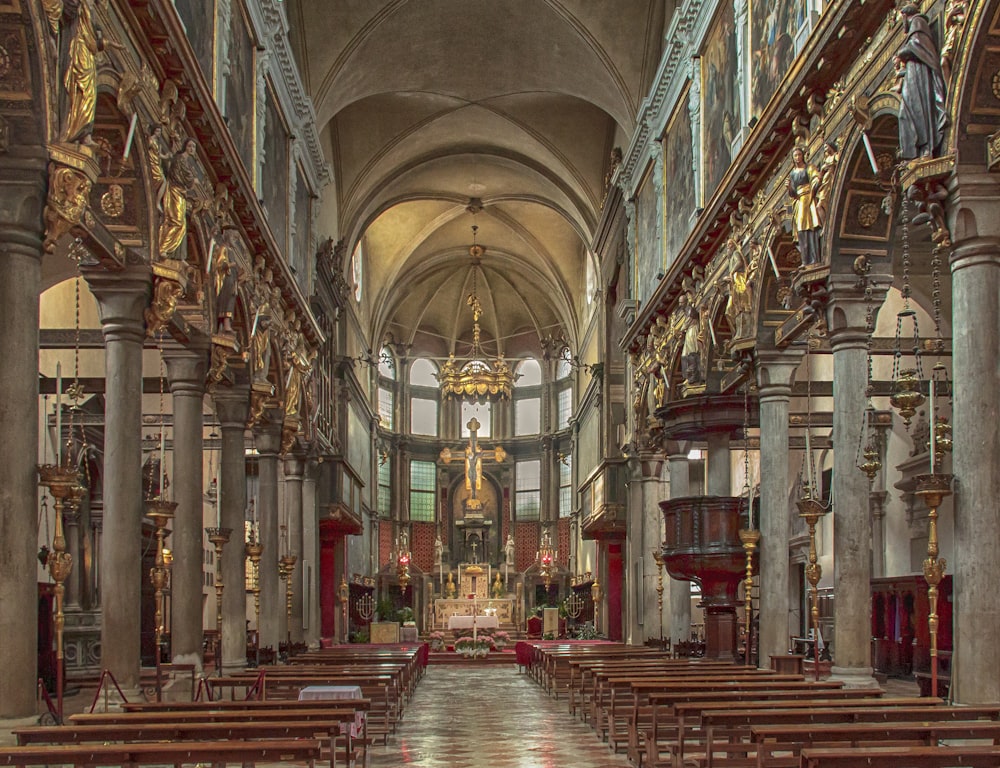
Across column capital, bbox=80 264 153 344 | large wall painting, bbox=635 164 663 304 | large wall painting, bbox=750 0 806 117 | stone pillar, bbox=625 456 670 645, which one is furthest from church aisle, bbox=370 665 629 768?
large wall painting, bbox=635 164 663 304

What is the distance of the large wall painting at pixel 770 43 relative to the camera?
15350mm

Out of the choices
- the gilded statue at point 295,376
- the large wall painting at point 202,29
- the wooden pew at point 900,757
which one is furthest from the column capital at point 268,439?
the wooden pew at point 900,757

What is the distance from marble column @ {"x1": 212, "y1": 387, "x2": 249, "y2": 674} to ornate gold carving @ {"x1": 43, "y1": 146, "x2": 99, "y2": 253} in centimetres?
977

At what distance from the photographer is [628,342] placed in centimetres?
2797

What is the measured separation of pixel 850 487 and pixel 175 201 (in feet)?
27.3

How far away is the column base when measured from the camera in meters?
13.4

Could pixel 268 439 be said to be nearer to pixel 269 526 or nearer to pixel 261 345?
pixel 269 526

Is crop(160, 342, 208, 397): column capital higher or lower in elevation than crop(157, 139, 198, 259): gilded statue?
lower

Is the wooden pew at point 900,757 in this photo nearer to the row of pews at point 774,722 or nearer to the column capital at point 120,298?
the row of pews at point 774,722

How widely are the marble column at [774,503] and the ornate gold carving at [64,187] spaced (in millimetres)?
10170

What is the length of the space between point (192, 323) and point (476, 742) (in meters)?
6.74

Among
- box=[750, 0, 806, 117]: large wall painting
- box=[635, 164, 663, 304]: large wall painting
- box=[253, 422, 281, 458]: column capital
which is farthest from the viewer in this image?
box=[635, 164, 663, 304]: large wall painting

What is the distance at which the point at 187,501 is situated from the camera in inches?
658

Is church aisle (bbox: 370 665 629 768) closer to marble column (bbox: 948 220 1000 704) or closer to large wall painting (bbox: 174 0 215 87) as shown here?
marble column (bbox: 948 220 1000 704)
